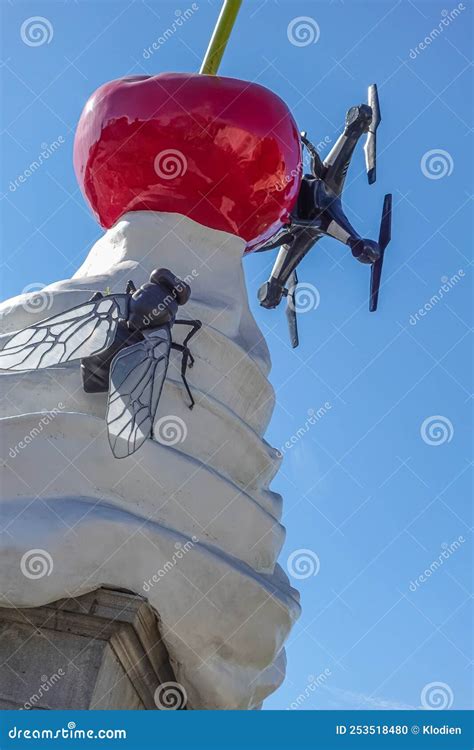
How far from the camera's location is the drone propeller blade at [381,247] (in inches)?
417

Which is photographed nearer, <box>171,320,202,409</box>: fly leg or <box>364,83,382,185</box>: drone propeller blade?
<box>171,320,202,409</box>: fly leg

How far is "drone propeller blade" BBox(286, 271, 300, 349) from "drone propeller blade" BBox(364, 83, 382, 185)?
153cm

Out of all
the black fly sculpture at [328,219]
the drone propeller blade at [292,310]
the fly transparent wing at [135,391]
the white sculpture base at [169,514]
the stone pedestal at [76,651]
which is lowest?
the stone pedestal at [76,651]

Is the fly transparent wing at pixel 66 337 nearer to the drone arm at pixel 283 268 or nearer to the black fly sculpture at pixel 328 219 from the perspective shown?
the black fly sculpture at pixel 328 219

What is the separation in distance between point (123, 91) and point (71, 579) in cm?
545

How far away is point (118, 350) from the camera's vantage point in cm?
718

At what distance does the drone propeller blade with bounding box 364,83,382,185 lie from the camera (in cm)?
1095

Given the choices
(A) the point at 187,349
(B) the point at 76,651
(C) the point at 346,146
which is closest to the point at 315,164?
(C) the point at 346,146

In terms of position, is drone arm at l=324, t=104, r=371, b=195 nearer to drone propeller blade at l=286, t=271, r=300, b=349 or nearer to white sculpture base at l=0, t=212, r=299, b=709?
drone propeller blade at l=286, t=271, r=300, b=349

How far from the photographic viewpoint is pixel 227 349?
841 cm

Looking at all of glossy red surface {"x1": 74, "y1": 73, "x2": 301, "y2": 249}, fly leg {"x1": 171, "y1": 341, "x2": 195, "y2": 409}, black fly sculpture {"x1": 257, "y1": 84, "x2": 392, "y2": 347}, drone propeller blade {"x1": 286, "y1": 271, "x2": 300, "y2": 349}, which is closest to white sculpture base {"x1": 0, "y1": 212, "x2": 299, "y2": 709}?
fly leg {"x1": 171, "y1": 341, "x2": 195, "y2": 409}

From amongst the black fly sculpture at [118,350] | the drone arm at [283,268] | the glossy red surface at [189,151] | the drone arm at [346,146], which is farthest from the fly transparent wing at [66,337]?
the drone arm at [346,146]

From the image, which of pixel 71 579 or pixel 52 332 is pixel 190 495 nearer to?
pixel 71 579

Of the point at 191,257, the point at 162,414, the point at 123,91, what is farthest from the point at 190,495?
the point at 123,91
